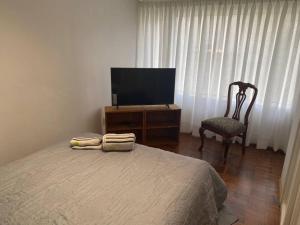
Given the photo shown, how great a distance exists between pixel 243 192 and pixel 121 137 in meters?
1.52

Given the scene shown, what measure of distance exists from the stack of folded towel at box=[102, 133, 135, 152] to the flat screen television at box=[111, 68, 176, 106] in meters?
1.40

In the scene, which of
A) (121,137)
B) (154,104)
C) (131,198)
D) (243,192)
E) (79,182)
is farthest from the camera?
(154,104)

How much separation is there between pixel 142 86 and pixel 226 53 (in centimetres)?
143

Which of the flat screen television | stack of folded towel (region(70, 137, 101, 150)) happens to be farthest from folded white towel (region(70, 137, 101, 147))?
the flat screen television

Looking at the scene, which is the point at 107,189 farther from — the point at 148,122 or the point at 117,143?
the point at 148,122

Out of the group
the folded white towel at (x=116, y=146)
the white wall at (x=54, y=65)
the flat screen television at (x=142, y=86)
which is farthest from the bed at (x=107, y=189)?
the flat screen television at (x=142, y=86)

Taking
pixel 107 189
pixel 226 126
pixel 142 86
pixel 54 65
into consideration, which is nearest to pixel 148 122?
pixel 142 86

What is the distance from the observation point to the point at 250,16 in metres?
3.14

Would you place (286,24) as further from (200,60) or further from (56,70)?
(56,70)

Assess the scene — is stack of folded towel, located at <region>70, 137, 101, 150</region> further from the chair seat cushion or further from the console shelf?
the chair seat cushion

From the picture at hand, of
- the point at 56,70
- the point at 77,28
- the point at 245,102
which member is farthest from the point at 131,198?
the point at 245,102

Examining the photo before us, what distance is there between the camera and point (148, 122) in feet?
11.4

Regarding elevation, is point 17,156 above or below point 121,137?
below

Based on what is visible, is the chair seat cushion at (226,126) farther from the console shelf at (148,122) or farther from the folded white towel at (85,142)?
the folded white towel at (85,142)
